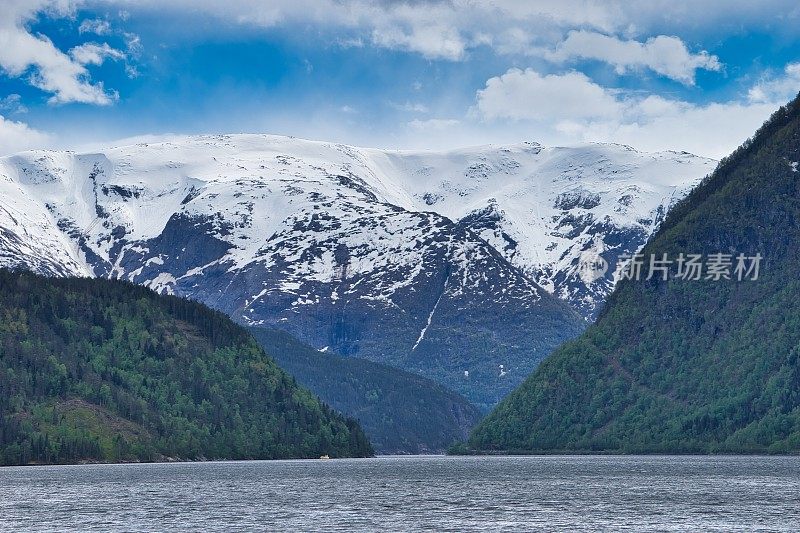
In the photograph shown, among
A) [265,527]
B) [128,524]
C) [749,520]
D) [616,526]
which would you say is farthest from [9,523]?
[749,520]

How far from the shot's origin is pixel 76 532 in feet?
599

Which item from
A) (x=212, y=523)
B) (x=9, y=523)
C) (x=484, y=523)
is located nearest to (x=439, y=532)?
(x=484, y=523)

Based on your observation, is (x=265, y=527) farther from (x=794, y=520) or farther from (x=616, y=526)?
(x=794, y=520)

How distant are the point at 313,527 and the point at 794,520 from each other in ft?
175

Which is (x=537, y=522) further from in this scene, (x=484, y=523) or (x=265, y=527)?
(x=265, y=527)

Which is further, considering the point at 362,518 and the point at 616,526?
the point at 362,518

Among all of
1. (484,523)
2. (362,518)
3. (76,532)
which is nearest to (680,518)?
(484,523)

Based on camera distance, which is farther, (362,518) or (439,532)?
(362,518)

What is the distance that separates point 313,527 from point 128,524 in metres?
22.2

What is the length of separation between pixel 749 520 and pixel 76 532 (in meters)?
74.5

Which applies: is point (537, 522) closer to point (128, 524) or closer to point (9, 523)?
point (128, 524)

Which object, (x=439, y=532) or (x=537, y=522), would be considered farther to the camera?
(x=537, y=522)

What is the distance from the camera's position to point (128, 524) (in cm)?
19212

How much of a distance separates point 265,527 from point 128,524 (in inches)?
668
